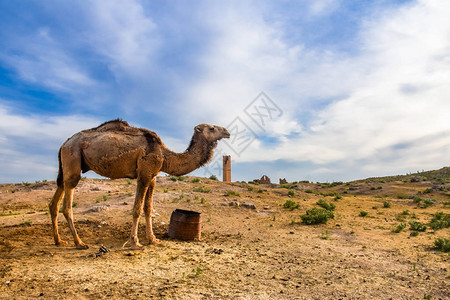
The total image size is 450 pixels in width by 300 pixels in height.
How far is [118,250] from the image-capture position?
7.32m

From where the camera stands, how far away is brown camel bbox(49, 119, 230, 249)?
779cm

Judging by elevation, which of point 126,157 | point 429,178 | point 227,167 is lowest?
point 126,157

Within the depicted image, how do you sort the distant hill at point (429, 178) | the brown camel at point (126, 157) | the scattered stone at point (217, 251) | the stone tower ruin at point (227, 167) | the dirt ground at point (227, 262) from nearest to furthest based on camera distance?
the dirt ground at point (227, 262) < the scattered stone at point (217, 251) < the brown camel at point (126, 157) < the stone tower ruin at point (227, 167) < the distant hill at point (429, 178)

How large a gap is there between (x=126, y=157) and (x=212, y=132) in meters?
2.34

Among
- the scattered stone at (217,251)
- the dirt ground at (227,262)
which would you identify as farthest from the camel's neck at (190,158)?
the scattered stone at (217,251)

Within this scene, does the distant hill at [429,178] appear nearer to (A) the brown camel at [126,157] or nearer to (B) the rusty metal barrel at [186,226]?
(B) the rusty metal barrel at [186,226]

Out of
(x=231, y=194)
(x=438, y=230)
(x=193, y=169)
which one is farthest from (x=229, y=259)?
(x=231, y=194)

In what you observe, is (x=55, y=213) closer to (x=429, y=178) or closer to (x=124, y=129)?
(x=124, y=129)

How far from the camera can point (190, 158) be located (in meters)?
8.25

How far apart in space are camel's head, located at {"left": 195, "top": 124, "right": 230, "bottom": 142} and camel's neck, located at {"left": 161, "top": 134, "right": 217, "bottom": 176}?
0.14m

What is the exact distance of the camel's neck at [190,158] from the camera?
8247 millimetres

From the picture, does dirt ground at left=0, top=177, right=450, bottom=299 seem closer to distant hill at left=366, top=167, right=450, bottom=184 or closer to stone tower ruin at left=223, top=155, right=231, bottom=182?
stone tower ruin at left=223, top=155, right=231, bottom=182

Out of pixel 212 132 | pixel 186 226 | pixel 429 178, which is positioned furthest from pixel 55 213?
pixel 429 178

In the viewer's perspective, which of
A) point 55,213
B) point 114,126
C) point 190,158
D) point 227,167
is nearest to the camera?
point 55,213
